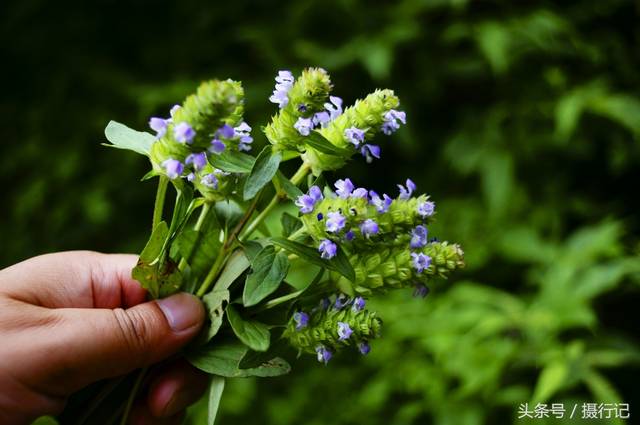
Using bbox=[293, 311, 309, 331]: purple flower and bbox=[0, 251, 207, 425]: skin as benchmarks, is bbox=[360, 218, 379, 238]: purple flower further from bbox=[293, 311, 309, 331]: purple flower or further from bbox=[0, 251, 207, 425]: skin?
bbox=[0, 251, 207, 425]: skin

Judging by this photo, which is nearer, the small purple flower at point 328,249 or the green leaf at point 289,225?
the small purple flower at point 328,249

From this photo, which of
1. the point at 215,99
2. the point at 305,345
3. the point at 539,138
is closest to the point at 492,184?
the point at 539,138

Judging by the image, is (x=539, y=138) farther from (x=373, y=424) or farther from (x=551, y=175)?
(x=373, y=424)

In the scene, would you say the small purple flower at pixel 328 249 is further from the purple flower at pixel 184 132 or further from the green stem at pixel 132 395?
the green stem at pixel 132 395

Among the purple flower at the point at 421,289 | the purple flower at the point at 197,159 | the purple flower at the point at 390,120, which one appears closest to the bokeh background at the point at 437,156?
the purple flower at the point at 421,289

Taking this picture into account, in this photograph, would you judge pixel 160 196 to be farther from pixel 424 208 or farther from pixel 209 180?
pixel 424 208

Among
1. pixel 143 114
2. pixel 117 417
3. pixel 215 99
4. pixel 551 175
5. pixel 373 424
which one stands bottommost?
pixel 117 417
